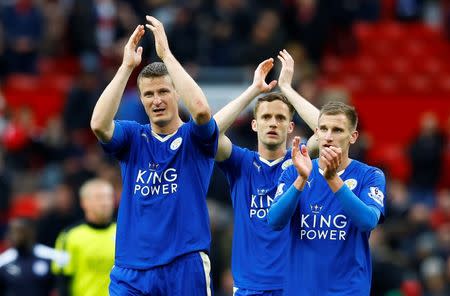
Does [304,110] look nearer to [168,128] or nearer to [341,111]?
[341,111]

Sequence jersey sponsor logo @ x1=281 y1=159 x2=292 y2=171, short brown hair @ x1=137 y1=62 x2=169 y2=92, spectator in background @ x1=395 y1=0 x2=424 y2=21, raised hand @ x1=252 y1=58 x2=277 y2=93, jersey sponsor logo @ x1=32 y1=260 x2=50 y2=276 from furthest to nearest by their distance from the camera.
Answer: spectator in background @ x1=395 y1=0 x2=424 y2=21, jersey sponsor logo @ x1=32 y1=260 x2=50 y2=276, jersey sponsor logo @ x1=281 y1=159 x2=292 y2=171, raised hand @ x1=252 y1=58 x2=277 y2=93, short brown hair @ x1=137 y1=62 x2=169 y2=92

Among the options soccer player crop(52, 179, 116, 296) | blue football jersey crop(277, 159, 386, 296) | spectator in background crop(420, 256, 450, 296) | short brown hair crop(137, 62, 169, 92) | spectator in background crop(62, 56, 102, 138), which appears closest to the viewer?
blue football jersey crop(277, 159, 386, 296)

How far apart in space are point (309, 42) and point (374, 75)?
2.00 meters

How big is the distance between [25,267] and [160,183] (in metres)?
5.63

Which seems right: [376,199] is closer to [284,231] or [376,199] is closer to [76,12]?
[284,231]

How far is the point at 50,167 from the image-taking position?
67.1 ft

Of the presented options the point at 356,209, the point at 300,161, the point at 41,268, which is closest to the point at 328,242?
the point at 356,209

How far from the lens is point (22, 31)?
22.4 m

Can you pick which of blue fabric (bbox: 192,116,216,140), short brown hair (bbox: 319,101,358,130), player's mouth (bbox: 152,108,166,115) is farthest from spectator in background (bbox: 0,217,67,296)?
short brown hair (bbox: 319,101,358,130)

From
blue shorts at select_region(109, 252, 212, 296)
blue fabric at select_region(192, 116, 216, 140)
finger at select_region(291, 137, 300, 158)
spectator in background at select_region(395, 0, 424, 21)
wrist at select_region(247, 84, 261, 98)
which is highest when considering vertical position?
spectator in background at select_region(395, 0, 424, 21)

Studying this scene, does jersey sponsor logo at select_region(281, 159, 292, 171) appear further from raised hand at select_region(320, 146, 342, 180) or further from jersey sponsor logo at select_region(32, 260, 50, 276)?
jersey sponsor logo at select_region(32, 260, 50, 276)

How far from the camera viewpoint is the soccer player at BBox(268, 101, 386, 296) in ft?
30.4

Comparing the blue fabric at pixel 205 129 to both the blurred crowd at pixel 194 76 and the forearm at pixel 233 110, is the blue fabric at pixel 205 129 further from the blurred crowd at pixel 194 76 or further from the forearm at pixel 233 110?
the blurred crowd at pixel 194 76

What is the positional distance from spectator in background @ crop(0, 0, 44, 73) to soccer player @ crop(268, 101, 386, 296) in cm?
1342
